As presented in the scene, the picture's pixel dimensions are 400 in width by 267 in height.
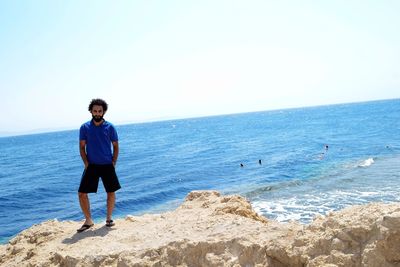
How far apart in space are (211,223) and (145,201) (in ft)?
48.9

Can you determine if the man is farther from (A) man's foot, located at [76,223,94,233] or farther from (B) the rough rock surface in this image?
(B) the rough rock surface

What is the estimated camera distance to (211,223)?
5.76 meters

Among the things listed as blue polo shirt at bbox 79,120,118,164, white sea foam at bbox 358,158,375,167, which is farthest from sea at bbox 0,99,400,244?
blue polo shirt at bbox 79,120,118,164

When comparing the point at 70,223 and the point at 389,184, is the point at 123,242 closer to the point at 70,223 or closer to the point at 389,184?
the point at 70,223

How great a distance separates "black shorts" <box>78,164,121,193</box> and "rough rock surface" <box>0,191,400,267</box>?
0.71 meters

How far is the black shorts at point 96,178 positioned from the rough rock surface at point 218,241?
71cm

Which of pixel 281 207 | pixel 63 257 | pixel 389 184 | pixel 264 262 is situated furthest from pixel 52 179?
pixel 264 262

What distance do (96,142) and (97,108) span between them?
605 millimetres

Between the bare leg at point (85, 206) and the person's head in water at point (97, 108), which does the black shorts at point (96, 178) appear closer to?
the bare leg at point (85, 206)

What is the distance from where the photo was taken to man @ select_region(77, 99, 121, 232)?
272 inches

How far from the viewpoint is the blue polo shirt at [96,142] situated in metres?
6.93

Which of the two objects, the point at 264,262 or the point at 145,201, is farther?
the point at 145,201

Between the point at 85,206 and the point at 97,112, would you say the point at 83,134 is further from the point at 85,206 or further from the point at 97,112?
the point at 85,206

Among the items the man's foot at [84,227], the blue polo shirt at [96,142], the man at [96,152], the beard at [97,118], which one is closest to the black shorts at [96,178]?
the man at [96,152]
